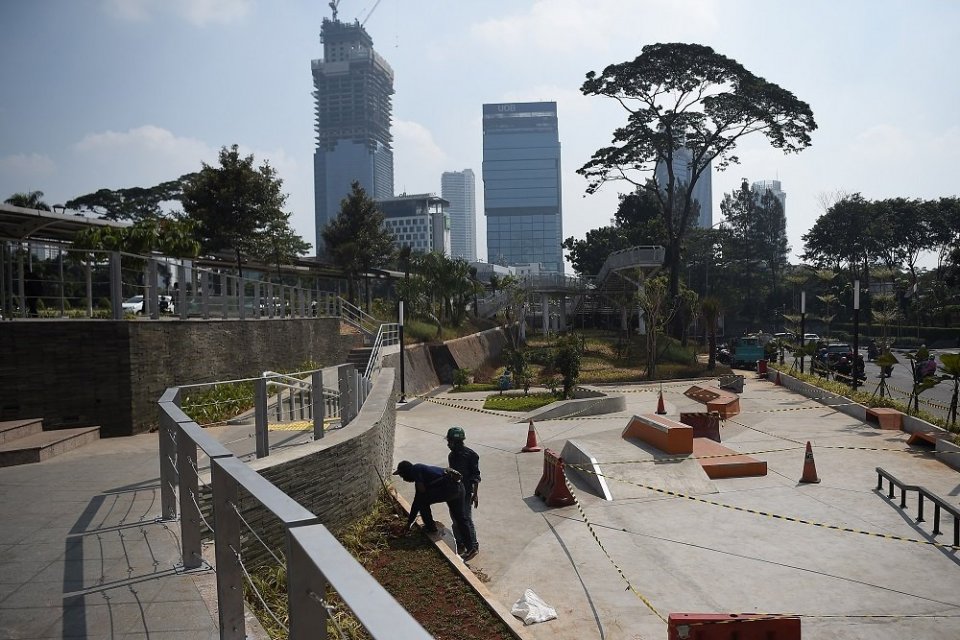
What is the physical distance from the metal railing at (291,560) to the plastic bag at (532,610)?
322cm

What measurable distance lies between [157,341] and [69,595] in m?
7.91

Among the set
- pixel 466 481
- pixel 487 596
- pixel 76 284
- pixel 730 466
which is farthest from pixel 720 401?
pixel 76 284

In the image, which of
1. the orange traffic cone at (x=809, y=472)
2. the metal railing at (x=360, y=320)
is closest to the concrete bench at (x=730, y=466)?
the orange traffic cone at (x=809, y=472)

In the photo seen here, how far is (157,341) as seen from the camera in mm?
11289

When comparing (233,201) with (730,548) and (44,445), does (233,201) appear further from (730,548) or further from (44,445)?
(730,548)

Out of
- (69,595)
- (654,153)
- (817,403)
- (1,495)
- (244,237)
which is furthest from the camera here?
(654,153)

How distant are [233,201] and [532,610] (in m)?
21.5

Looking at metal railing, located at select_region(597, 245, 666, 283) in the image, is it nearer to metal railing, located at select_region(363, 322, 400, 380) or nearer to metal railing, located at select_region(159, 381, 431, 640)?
metal railing, located at select_region(363, 322, 400, 380)

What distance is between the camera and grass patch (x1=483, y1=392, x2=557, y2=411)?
2027 centimetres

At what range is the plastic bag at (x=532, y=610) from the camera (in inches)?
254

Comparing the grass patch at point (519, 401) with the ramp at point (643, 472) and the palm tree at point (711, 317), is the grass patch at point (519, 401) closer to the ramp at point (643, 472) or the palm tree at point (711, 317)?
the ramp at point (643, 472)

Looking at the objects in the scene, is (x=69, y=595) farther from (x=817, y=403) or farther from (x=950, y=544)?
(x=817, y=403)

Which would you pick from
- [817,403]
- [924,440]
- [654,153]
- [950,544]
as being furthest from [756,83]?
[950,544]

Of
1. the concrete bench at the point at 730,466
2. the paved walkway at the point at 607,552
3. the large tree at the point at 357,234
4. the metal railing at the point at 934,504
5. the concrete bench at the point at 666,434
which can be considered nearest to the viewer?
the paved walkway at the point at 607,552
